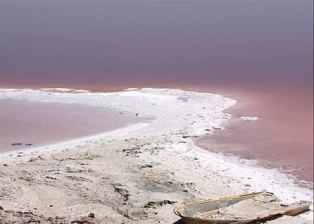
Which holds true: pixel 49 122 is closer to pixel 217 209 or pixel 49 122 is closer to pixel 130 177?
pixel 130 177

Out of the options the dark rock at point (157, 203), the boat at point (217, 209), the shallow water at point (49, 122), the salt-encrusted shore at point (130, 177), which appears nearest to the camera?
the boat at point (217, 209)

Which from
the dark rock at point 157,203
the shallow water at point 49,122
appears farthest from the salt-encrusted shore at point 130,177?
the shallow water at point 49,122

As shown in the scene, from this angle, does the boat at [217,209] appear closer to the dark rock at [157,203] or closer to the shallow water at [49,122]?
the dark rock at [157,203]

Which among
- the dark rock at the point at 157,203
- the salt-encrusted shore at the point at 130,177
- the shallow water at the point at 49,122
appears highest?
the shallow water at the point at 49,122

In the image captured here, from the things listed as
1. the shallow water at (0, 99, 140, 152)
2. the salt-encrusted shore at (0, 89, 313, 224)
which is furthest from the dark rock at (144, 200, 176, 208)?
the shallow water at (0, 99, 140, 152)

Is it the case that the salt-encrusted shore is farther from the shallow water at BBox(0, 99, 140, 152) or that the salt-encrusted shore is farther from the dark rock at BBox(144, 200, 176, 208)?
the shallow water at BBox(0, 99, 140, 152)

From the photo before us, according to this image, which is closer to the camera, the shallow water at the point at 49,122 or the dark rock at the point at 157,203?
the dark rock at the point at 157,203

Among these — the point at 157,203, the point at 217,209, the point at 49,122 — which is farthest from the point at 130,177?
the point at 49,122
